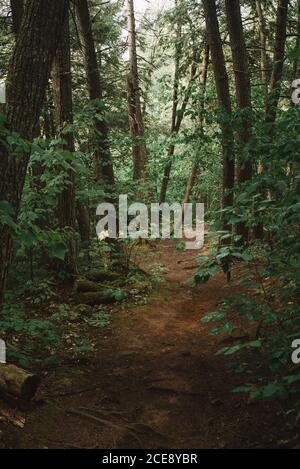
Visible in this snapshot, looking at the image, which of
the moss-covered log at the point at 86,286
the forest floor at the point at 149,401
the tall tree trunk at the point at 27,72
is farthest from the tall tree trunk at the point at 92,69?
the tall tree trunk at the point at 27,72

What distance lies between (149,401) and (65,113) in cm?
711

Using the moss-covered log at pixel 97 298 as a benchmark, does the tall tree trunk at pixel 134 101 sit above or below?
above

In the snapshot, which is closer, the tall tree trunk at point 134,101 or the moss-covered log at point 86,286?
the moss-covered log at point 86,286

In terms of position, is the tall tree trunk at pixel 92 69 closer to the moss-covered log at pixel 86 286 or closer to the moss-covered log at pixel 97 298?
the moss-covered log at pixel 86 286

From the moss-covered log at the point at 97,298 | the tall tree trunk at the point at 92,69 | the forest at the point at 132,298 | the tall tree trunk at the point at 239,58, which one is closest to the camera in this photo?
the forest at the point at 132,298

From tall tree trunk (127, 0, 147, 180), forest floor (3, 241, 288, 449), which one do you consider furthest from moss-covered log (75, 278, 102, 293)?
tall tree trunk (127, 0, 147, 180)

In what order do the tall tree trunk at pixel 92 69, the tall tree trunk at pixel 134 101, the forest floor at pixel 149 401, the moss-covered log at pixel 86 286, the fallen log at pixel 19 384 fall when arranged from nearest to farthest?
the forest floor at pixel 149 401 → the fallen log at pixel 19 384 → the moss-covered log at pixel 86 286 → the tall tree trunk at pixel 92 69 → the tall tree trunk at pixel 134 101

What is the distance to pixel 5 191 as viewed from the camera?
15.7 ft

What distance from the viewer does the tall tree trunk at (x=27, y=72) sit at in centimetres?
480

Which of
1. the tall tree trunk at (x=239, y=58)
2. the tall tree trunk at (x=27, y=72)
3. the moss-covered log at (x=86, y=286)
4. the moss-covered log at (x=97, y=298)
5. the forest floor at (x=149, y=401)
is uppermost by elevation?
the tall tree trunk at (x=239, y=58)

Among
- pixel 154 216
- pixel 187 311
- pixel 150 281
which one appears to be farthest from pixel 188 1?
pixel 187 311

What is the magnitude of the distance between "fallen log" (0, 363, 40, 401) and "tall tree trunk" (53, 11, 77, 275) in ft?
16.6

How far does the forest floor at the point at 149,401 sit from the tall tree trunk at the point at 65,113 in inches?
103
